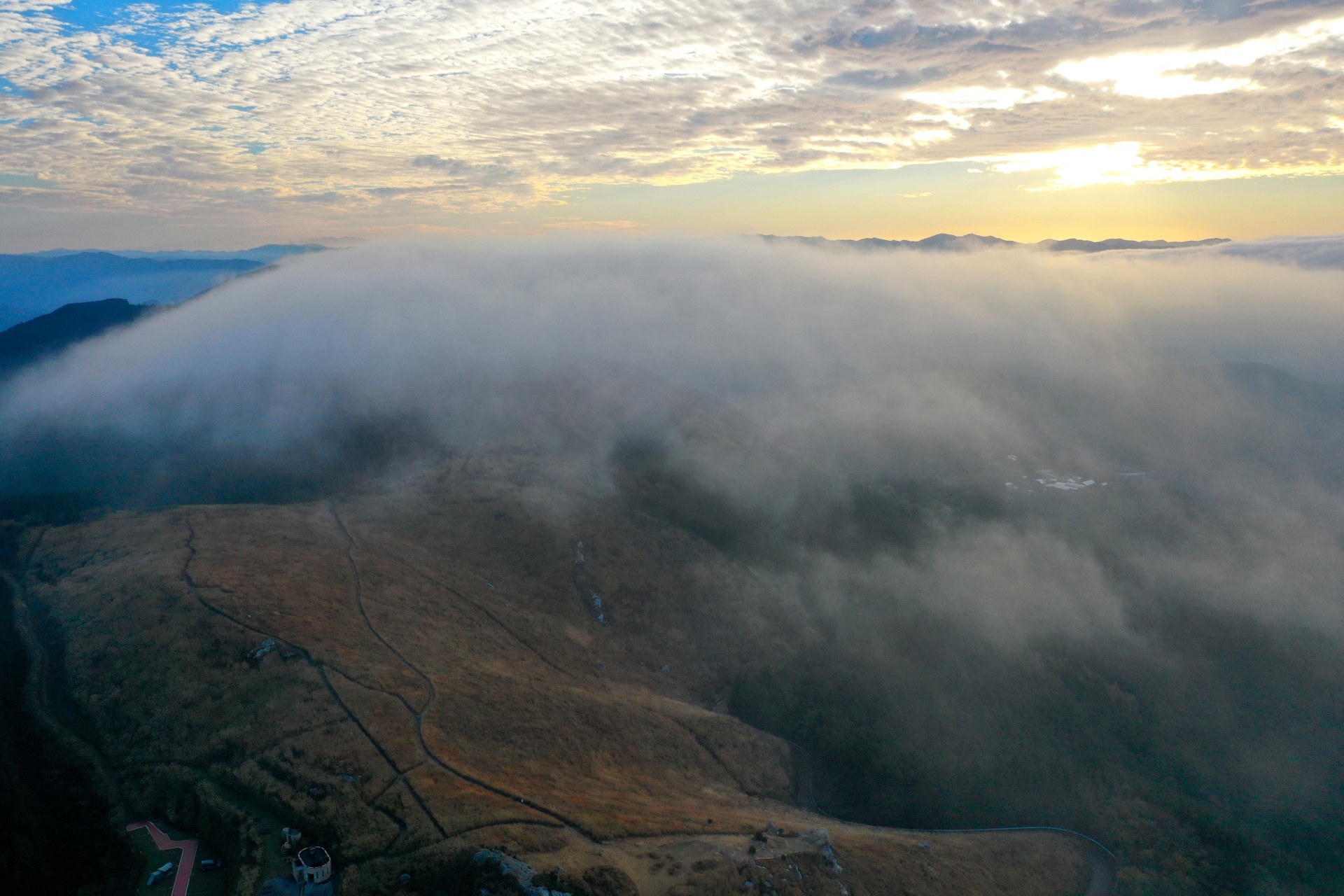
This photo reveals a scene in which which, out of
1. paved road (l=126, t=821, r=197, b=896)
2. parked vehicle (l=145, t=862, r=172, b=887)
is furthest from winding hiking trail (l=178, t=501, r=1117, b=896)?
parked vehicle (l=145, t=862, r=172, b=887)

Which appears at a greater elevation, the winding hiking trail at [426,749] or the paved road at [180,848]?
the paved road at [180,848]

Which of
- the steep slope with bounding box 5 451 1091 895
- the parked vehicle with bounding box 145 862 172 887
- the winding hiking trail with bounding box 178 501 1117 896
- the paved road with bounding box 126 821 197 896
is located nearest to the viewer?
the paved road with bounding box 126 821 197 896

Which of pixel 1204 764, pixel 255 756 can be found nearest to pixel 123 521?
pixel 255 756

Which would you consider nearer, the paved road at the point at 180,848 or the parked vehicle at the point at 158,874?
the paved road at the point at 180,848

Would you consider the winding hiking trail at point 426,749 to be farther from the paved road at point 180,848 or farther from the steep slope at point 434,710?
the steep slope at point 434,710

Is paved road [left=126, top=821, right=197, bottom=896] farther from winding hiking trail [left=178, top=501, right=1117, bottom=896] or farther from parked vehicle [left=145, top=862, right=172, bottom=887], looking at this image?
parked vehicle [left=145, top=862, right=172, bottom=887]

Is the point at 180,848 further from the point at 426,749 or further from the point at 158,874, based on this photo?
the point at 426,749

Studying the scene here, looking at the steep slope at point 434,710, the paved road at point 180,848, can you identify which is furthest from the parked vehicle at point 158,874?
the steep slope at point 434,710
